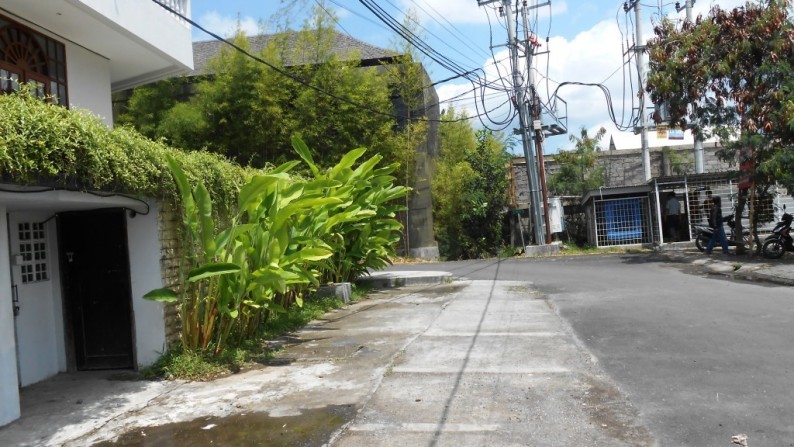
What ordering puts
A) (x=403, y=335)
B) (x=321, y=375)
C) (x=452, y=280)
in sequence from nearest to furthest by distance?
(x=321, y=375)
(x=403, y=335)
(x=452, y=280)

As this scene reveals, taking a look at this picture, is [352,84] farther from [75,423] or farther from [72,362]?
[75,423]

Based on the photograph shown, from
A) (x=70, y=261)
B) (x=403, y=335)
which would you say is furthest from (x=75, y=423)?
(x=403, y=335)

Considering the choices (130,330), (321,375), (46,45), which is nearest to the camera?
(321,375)

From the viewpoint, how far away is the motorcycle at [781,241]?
16.4 metres

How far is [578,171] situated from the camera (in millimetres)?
24531

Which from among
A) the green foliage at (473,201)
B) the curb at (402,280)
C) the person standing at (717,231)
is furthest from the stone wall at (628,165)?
the curb at (402,280)

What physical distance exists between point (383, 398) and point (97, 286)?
12.6 feet

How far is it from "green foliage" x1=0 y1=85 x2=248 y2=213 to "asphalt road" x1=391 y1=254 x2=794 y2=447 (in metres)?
5.01

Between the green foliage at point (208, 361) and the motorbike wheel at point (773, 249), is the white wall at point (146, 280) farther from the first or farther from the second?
the motorbike wheel at point (773, 249)

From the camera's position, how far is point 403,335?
8.48 metres

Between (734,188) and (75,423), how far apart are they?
68.2 feet

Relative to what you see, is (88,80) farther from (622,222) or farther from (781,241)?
(622,222)

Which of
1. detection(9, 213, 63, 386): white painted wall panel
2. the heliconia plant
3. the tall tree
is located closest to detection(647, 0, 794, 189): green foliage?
the tall tree

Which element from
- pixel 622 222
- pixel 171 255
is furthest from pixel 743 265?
pixel 171 255
